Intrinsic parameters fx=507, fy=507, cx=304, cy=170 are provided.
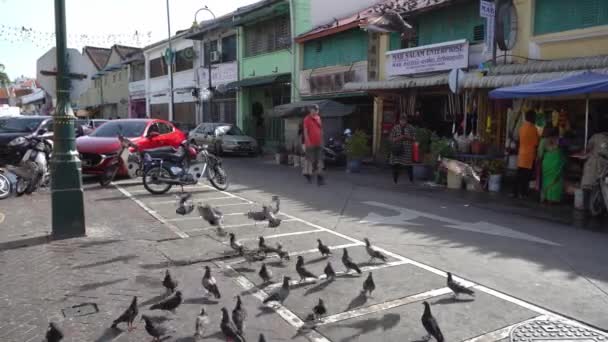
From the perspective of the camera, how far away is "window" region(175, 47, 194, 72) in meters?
32.3

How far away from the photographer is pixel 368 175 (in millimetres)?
15172

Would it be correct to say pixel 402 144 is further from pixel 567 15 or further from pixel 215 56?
pixel 215 56

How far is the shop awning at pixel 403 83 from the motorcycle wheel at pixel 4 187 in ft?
34.9

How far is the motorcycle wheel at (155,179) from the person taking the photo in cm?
1080

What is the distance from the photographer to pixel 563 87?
944cm

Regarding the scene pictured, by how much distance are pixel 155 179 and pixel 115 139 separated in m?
2.93

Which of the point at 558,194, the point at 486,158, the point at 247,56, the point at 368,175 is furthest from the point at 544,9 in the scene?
the point at 247,56

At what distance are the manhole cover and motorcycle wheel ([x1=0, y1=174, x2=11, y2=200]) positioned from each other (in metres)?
9.76

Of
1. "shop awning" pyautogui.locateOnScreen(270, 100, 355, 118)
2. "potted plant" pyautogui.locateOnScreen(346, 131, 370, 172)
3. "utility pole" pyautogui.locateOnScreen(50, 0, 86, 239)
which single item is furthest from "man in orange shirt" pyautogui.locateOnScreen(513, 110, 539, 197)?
"utility pole" pyautogui.locateOnScreen(50, 0, 86, 239)

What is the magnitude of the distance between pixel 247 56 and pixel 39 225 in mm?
20921

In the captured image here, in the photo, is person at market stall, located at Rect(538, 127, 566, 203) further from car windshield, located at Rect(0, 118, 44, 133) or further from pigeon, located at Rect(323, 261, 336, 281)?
car windshield, located at Rect(0, 118, 44, 133)

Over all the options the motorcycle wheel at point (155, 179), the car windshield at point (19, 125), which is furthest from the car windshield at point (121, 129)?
the car windshield at point (19, 125)

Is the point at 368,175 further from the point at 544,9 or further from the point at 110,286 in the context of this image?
the point at 110,286

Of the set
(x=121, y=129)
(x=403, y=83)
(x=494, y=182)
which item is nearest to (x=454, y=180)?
(x=494, y=182)
